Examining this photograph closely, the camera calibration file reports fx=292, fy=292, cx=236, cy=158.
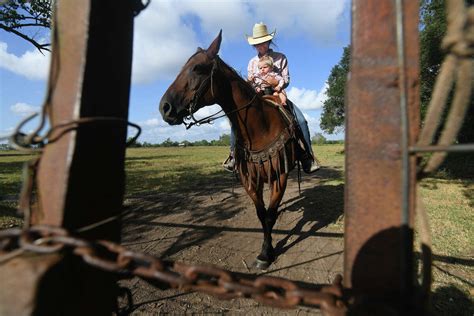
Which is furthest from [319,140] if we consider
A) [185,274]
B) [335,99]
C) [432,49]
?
[185,274]

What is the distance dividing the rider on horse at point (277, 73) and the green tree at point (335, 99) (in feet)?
103

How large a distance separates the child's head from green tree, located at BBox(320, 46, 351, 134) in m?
31.8

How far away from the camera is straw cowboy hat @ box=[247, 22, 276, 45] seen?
17.7 feet

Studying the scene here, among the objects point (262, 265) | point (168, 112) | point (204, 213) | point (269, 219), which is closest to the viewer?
point (168, 112)

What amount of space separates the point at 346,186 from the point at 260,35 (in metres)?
5.21

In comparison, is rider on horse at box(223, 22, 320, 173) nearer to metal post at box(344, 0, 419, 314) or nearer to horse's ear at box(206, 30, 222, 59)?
horse's ear at box(206, 30, 222, 59)

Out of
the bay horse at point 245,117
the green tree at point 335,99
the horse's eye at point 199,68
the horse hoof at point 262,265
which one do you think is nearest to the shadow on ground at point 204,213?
the horse hoof at point 262,265

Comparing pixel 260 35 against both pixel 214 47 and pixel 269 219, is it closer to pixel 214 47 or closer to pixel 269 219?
pixel 214 47

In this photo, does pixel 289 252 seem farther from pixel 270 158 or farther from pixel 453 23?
pixel 453 23

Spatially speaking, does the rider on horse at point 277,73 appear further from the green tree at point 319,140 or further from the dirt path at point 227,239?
the green tree at point 319,140

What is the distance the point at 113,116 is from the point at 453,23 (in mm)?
1037

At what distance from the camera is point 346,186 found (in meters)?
0.86

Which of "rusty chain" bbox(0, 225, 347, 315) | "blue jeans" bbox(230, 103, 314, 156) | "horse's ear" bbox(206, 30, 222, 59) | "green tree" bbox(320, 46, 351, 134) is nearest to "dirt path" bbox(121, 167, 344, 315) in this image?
"blue jeans" bbox(230, 103, 314, 156)

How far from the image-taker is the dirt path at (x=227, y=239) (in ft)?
10.2
